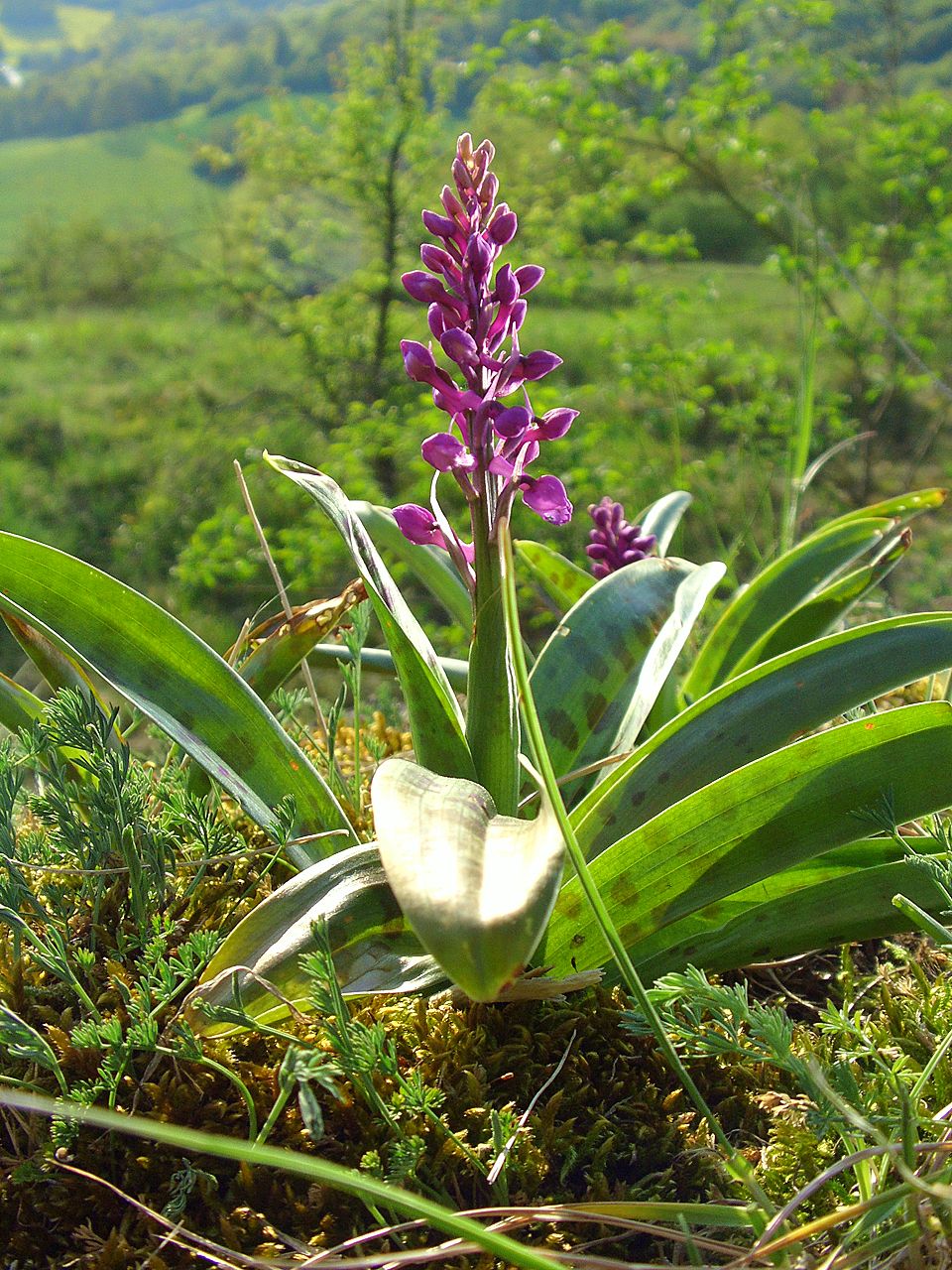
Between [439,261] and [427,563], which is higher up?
[439,261]

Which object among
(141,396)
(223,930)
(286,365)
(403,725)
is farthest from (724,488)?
(223,930)

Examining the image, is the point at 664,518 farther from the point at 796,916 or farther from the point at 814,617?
the point at 796,916

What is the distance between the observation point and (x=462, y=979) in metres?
0.74

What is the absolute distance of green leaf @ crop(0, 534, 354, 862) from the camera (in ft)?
4.04

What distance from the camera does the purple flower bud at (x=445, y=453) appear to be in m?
→ 1.12

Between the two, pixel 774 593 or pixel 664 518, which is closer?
pixel 774 593

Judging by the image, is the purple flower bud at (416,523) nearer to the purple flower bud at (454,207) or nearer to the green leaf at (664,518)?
the purple flower bud at (454,207)

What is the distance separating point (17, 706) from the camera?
4.66 ft

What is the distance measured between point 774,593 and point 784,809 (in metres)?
0.78

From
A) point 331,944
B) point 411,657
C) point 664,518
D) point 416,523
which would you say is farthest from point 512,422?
point 664,518

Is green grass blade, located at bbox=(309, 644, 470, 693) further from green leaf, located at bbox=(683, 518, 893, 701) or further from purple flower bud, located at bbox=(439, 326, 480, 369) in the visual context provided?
purple flower bud, located at bbox=(439, 326, 480, 369)

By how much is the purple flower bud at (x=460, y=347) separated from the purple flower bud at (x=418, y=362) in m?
0.03

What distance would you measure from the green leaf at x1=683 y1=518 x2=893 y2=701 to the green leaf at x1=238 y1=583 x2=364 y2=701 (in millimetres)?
717

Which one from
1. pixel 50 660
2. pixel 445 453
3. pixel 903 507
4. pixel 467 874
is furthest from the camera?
pixel 903 507
